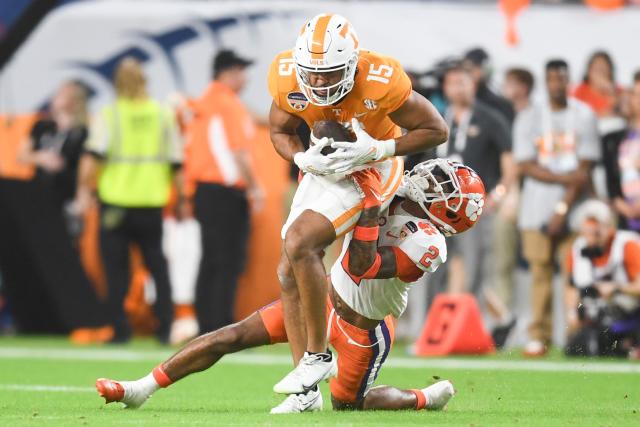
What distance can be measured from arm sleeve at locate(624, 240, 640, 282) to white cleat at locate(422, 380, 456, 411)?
4280 millimetres

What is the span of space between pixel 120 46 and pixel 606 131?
4737 millimetres

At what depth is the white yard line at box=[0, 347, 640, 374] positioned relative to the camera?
10469mm

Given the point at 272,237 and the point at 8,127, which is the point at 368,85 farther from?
the point at 8,127

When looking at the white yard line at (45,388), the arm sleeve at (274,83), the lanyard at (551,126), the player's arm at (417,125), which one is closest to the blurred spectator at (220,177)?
the lanyard at (551,126)

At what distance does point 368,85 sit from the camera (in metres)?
7.56

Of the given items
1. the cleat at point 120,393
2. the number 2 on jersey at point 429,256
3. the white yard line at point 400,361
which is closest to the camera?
the cleat at point 120,393

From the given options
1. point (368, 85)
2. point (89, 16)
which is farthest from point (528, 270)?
point (368, 85)

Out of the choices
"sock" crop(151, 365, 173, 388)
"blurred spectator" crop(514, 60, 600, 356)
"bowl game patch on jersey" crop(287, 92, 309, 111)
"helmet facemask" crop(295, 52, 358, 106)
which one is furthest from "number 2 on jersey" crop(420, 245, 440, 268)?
"blurred spectator" crop(514, 60, 600, 356)

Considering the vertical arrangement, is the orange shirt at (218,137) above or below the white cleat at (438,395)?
above

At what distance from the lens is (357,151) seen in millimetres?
7348

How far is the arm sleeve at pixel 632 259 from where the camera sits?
11.5 metres

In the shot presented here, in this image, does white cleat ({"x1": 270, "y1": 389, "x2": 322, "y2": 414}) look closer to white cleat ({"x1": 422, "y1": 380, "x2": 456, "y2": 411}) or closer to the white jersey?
the white jersey

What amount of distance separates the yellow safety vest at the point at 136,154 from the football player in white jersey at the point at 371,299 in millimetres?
5381

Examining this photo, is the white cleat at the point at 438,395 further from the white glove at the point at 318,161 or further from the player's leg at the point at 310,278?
the white glove at the point at 318,161
